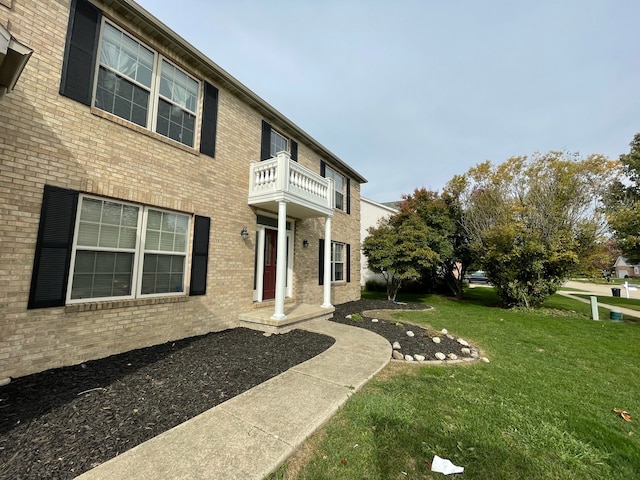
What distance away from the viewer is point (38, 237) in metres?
3.81

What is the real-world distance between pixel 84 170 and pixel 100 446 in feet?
13.5

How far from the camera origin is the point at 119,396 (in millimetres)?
3201

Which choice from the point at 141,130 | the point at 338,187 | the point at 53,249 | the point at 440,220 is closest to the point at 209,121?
the point at 141,130

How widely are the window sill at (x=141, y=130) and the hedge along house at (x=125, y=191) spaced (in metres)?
0.02

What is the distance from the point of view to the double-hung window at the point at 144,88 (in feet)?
15.5

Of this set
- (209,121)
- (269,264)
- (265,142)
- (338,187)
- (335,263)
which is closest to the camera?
(209,121)

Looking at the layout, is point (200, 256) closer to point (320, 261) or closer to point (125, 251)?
point (125, 251)

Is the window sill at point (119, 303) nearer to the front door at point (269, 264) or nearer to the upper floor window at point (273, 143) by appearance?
the front door at point (269, 264)

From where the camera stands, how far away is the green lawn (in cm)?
229

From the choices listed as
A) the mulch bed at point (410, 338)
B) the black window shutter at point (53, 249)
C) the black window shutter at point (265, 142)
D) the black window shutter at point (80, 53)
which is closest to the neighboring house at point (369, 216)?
the mulch bed at point (410, 338)

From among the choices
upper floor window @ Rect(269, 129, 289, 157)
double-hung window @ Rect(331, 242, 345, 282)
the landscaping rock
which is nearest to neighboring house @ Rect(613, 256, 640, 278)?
double-hung window @ Rect(331, 242, 345, 282)

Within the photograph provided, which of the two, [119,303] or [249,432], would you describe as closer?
[249,432]

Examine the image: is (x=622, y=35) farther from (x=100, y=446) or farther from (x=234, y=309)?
(x=100, y=446)

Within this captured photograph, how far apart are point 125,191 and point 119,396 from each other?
340 cm
